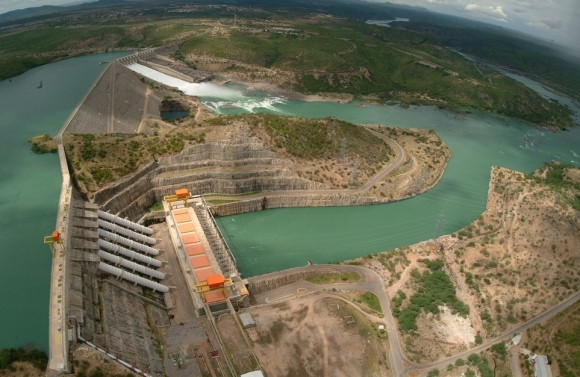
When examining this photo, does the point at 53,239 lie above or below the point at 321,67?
below

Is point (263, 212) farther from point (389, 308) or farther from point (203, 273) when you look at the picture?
point (389, 308)

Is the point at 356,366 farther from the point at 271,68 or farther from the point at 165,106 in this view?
the point at 271,68

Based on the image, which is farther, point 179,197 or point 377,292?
point 179,197

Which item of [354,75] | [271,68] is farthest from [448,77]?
[271,68]

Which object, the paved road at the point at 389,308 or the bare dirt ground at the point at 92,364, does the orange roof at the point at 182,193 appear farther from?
the bare dirt ground at the point at 92,364

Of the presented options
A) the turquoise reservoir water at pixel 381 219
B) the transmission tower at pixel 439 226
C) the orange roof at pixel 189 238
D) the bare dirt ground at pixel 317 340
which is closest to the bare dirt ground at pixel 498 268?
the transmission tower at pixel 439 226

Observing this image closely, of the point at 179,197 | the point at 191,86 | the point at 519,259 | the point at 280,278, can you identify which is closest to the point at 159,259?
the point at 179,197
